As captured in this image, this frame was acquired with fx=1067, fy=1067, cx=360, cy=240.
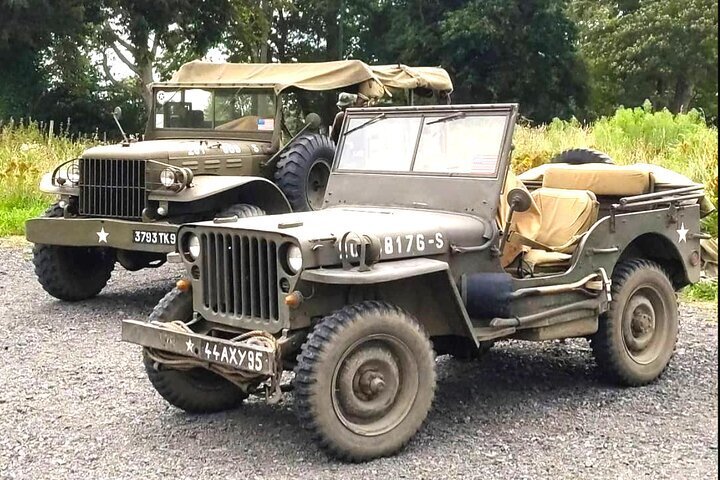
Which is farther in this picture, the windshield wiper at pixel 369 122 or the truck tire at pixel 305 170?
the truck tire at pixel 305 170

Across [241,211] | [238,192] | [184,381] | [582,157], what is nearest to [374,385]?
[184,381]

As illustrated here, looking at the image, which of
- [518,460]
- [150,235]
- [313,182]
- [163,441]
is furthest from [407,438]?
[313,182]

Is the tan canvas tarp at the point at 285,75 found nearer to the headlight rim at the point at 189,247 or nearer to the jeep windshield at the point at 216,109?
the jeep windshield at the point at 216,109

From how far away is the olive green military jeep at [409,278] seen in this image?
4.66 meters

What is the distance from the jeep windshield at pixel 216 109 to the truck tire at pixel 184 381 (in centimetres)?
432

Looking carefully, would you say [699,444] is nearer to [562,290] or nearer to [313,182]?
[562,290]

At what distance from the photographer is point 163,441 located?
197 inches

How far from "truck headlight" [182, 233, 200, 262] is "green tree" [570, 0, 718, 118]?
84.6ft

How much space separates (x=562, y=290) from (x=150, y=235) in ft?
11.9

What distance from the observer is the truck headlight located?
5.17 meters

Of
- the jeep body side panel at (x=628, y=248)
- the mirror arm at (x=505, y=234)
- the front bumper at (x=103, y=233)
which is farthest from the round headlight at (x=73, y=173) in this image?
the jeep body side panel at (x=628, y=248)

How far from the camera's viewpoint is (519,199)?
5082 mm

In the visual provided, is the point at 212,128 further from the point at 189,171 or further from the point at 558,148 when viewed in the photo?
the point at 558,148

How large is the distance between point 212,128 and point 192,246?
459 centimetres
